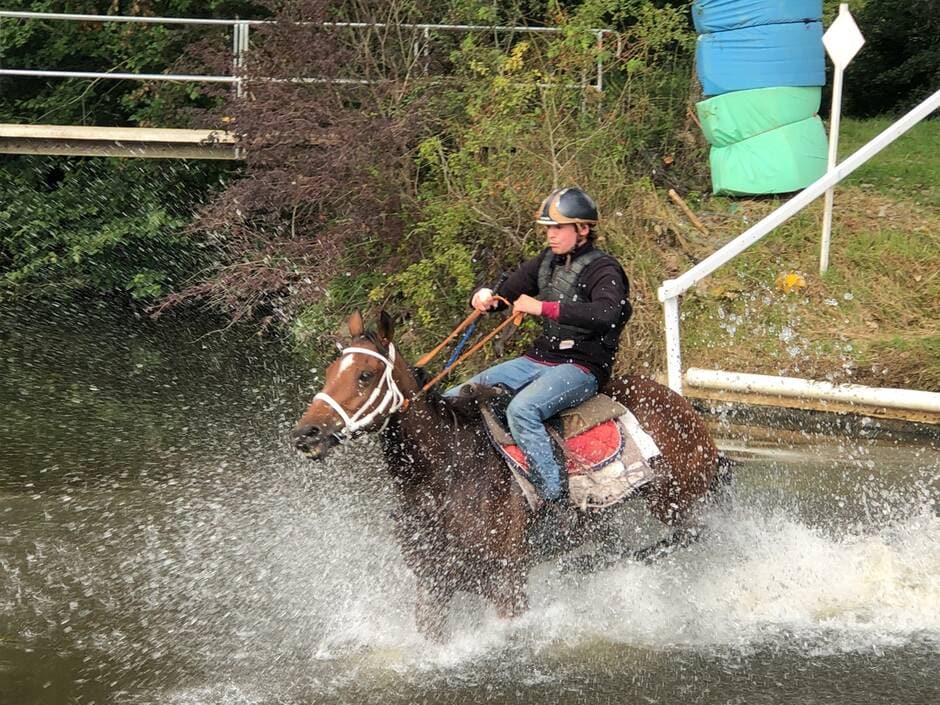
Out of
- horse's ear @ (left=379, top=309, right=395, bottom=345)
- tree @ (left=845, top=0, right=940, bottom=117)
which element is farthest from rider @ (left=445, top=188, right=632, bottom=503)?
tree @ (left=845, top=0, right=940, bottom=117)

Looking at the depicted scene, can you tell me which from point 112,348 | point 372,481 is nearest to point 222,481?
point 372,481

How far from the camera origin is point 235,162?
54.3ft

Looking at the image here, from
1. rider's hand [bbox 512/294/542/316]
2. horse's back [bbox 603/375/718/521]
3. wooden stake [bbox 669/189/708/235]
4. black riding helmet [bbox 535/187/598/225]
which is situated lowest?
wooden stake [bbox 669/189/708/235]

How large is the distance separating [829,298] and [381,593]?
22.6 ft

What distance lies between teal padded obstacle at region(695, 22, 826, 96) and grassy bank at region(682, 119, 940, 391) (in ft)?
4.60

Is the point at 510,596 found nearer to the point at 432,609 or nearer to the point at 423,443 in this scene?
the point at 432,609

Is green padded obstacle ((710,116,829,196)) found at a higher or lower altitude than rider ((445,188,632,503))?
lower

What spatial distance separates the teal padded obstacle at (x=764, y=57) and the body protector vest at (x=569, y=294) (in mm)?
7331

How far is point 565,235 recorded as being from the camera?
661 cm

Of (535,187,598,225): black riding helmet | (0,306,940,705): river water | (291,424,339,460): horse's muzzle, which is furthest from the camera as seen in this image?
(535,187,598,225): black riding helmet

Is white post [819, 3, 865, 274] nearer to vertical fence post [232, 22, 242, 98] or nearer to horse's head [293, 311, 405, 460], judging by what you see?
vertical fence post [232, 22, 242, 98]

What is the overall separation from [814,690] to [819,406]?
521 cm

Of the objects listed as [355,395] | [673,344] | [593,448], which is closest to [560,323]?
[593,448]

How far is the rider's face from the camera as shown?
21.6 ft
